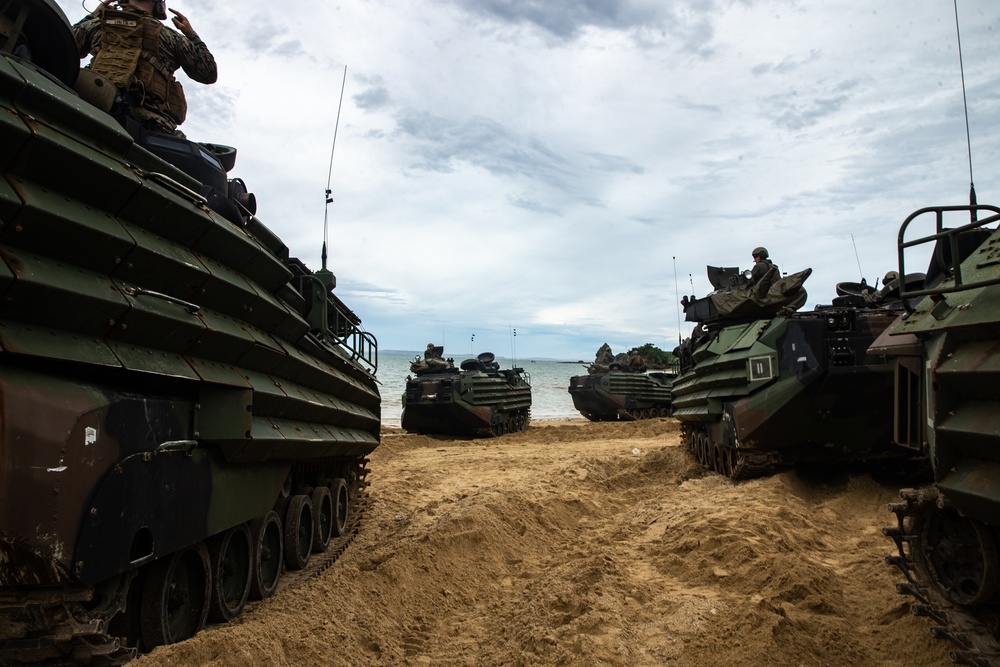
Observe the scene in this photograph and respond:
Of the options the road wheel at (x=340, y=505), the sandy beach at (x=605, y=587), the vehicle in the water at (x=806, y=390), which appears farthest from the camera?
the vehicle in the water at (x=806, y=390)

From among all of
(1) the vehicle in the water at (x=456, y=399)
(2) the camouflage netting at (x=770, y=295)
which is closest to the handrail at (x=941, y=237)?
(2) the camouflage netting at (x=770, y=295)

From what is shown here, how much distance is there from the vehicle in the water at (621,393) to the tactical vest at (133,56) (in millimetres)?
21815

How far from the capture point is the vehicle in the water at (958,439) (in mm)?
3617

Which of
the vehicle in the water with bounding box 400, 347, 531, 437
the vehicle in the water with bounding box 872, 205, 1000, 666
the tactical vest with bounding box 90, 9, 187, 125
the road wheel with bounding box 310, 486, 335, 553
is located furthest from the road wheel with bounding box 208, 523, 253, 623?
the vehicle in the water with bounding box 400, 347, 531, 437

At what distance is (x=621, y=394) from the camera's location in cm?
→ 2581

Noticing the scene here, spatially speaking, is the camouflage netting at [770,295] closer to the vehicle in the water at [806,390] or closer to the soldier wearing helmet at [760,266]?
the soldier wearing helmet at [760,266]

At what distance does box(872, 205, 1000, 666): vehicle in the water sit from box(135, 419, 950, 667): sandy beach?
26cm

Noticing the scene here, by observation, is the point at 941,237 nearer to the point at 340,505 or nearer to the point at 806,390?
the point at 806,390

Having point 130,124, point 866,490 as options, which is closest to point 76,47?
point 130,124

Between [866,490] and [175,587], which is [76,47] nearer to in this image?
[175,587]

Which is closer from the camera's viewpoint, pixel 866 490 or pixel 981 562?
pixel 981 562

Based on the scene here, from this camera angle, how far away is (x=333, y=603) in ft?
17.1

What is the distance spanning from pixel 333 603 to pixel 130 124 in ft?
10.7

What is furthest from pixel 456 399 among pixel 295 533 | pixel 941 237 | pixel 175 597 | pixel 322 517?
pixel 941 237
